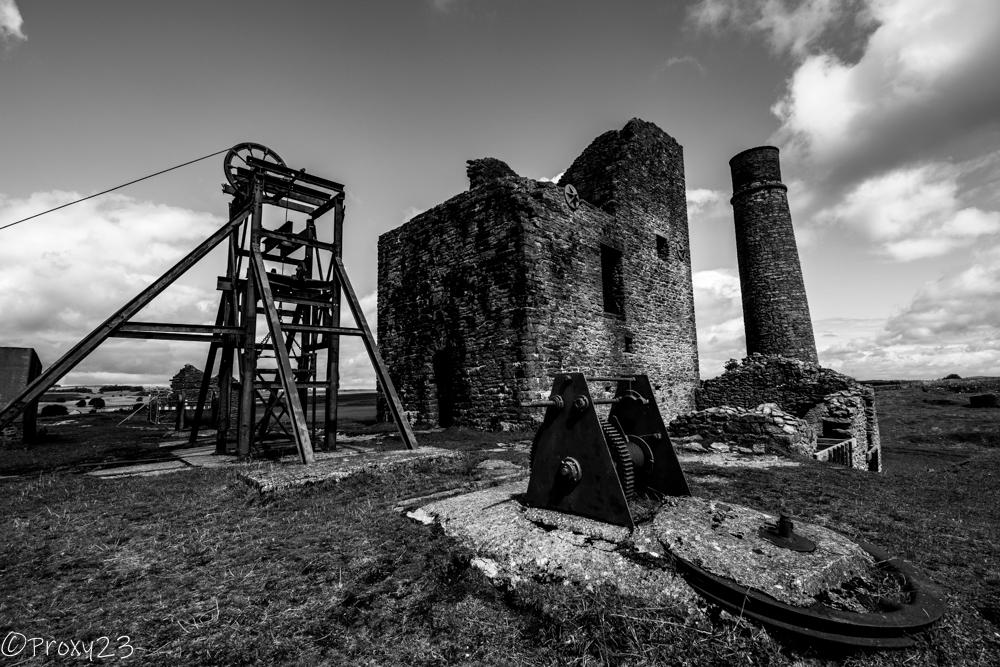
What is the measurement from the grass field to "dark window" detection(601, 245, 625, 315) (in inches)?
366

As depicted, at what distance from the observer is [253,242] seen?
7.21 meters

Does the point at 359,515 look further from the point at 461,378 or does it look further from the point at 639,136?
the point at 639,136

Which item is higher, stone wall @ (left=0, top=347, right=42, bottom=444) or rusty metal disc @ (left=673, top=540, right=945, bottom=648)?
stone wall @ (left=0, top=347, right=42, bottom=444)

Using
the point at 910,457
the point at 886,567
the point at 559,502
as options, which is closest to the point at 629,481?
the point at 559,502

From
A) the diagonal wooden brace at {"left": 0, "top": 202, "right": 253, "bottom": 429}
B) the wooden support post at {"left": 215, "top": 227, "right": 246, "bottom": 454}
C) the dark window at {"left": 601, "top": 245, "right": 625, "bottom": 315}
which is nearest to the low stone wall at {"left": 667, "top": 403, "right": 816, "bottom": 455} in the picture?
the dark window at {"left": 601, "top": 245, "right": 625, "bottom": 315}

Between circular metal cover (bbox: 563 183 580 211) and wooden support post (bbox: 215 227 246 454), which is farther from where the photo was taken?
circular metal cover (bbox: 563 183 580 211)

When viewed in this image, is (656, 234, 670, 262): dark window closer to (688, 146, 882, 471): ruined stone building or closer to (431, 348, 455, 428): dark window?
(688, 146, 882, 471): ruined stone building

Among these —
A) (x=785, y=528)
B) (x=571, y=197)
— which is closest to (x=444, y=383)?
(x=571, y=197)

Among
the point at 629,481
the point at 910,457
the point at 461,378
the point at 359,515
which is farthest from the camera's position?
the point at 910,457

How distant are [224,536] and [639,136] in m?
15.9

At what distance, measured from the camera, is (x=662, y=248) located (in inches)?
633

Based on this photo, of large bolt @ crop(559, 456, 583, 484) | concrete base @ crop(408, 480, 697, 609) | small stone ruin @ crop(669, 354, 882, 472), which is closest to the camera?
concrete base @ crop(408, 480, 697, 609)

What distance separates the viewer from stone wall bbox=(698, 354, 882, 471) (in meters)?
12.0

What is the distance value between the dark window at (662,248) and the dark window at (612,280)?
8.60ft
